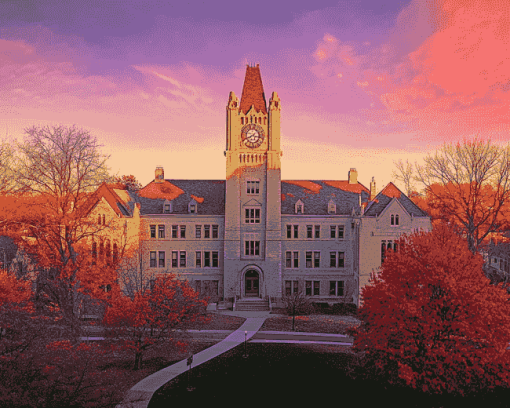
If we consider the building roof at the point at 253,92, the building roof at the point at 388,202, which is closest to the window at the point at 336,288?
the building roof at the point at 388,202

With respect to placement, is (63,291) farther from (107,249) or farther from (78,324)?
(107,249)

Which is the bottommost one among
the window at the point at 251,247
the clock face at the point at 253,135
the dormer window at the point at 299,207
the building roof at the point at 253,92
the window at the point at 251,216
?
the window at the point at 251,247

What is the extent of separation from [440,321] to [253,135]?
3337 centimetres

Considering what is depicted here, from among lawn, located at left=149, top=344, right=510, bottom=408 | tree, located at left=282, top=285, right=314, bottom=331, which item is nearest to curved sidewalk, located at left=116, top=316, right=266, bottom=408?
lawn, located at left=149, top=344, right=510, bottom=408

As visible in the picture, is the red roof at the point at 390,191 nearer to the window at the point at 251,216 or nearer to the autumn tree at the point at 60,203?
the window at the point at 251,216

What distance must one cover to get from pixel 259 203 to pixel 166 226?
12.4 meters

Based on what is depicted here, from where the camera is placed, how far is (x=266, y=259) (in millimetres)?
46719

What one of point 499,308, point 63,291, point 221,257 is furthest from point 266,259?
point 499,308

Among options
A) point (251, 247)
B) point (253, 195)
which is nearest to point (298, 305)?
point (251, 247)

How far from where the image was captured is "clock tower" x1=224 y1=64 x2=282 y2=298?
4638 cm

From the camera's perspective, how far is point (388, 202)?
44594 millimetres

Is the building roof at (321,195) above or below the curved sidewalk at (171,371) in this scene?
above

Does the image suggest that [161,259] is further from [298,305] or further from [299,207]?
[298,305]

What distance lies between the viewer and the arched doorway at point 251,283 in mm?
47188
